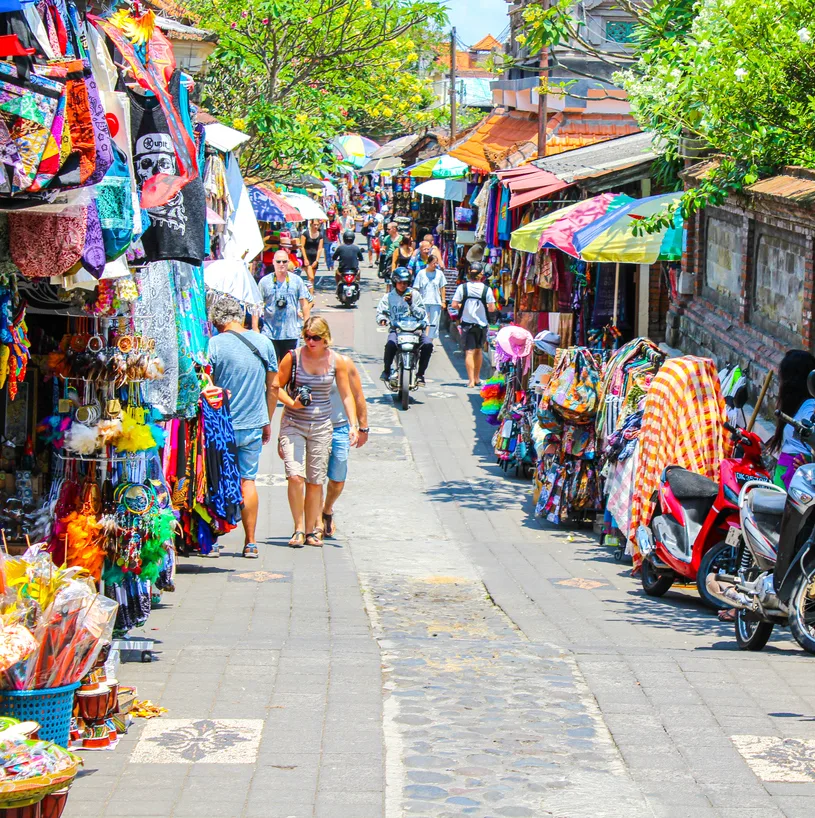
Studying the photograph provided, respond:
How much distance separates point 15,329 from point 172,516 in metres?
1.57

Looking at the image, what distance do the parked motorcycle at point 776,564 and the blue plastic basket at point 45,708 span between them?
3.92m

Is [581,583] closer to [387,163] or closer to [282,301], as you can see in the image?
[282,301]

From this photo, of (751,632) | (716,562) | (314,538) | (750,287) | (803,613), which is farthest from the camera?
(750,287)

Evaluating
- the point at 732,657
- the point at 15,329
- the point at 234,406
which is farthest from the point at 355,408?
the point at 15,329

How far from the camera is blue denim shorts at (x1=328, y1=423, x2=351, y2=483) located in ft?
34.7

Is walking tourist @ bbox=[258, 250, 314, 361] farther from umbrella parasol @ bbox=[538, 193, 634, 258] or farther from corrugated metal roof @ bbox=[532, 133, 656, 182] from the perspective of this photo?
umbrella parasol @ bbox=[538, 193, 634, 258]

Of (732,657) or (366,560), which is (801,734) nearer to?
(732,657)

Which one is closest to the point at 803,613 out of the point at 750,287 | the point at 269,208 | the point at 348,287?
the point at 750,287

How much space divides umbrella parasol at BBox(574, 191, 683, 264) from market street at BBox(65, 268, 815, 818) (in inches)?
113

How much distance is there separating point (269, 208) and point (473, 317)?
3447 millimetres

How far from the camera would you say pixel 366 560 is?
34.2ft

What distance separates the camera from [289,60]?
1903cm

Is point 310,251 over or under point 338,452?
over

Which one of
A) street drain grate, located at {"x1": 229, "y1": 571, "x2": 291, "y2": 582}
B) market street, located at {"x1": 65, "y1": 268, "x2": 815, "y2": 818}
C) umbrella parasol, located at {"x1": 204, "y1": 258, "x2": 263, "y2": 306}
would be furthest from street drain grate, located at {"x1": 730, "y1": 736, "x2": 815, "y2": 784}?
umbrella parasol, located at {"x1": 204, "y1": 258, "x2": 263, "y2": 306}
